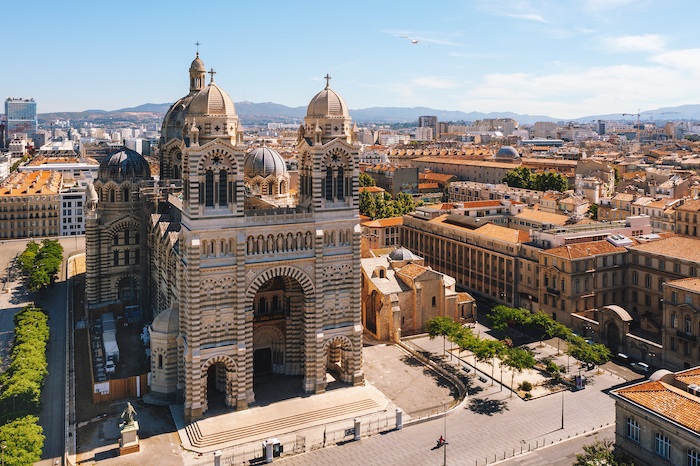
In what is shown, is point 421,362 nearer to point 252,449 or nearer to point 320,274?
point 320,274

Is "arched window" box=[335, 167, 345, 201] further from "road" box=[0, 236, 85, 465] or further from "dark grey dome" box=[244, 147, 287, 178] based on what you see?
"road" box=[0, 236, 85, 465]

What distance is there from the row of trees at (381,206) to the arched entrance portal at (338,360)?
81410 mm

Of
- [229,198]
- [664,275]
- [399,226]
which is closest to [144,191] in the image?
[229,198]

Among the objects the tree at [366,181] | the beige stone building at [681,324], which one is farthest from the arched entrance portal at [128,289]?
the tree at [366,181]

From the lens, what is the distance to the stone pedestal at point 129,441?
55.5 m

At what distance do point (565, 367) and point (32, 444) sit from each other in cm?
5665

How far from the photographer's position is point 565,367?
75.0m

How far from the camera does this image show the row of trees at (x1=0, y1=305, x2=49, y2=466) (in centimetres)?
5012

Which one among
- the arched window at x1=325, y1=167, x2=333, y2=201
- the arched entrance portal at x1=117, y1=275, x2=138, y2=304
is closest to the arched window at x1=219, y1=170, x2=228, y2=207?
the arched window at x1=325, y1=167, x2=333, y2=201

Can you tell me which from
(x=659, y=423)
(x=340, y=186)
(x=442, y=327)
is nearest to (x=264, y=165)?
(x=340, y=186)

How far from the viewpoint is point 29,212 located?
487ft

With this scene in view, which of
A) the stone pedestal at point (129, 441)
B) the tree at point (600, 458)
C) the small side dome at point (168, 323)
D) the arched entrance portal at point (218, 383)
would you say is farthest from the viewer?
the small side dome at point (168, 323)

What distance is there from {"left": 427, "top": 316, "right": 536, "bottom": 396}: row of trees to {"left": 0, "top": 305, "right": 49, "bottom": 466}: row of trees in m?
44.4

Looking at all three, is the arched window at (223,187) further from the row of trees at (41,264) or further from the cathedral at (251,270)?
the row of trees at (41,264)
